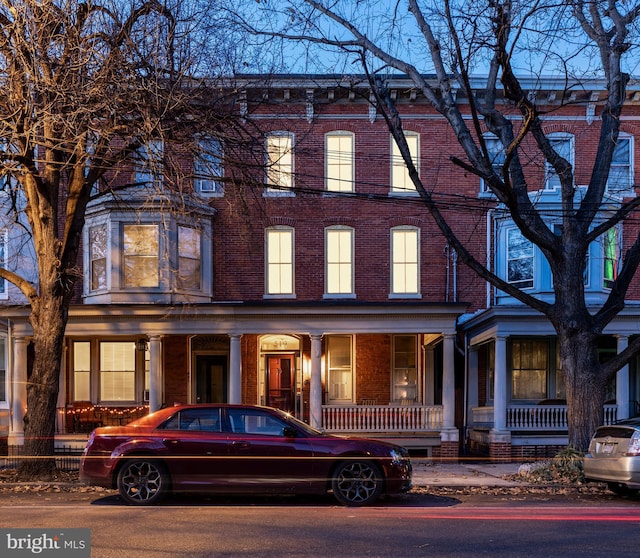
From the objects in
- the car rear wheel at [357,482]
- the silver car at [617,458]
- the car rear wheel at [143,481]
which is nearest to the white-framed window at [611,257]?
the silver car at [617,458]

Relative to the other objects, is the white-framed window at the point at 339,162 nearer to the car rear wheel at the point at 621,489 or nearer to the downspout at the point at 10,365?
the downspout at the point at 10,365

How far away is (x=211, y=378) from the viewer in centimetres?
2617

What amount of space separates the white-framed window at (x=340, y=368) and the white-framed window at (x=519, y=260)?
17.2 ft

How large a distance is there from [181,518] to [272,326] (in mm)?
11460

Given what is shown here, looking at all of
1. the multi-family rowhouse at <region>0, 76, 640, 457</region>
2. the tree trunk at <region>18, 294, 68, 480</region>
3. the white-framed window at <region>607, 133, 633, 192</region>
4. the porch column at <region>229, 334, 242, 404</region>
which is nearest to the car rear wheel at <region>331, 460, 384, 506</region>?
the tree trunk at <region>18, 294, 68, 480</region>

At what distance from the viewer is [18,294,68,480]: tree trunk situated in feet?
53.2

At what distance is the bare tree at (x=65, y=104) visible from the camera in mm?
13836

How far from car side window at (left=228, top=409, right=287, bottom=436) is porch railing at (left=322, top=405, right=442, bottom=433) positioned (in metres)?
9.71

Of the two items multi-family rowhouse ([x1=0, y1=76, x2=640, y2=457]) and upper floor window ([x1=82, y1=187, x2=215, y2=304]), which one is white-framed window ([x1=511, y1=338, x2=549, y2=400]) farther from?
upper floor window ([x1=82, y1=187, x2=215, y2=304])

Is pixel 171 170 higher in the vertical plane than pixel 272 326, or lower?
higher

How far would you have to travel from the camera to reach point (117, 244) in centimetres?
2395

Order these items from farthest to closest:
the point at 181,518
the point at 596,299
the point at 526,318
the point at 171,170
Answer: the point at 596,299 < the point at 526,318 < the point at 171,170 < the point at 181,518

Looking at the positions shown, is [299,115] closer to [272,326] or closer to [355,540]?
[272,326]

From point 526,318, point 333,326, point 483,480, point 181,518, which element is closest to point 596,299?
point 526,318
